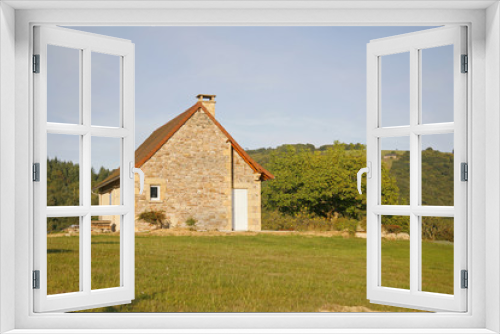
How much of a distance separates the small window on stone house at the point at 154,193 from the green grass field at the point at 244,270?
155 centimetres

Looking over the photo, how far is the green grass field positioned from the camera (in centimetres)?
838

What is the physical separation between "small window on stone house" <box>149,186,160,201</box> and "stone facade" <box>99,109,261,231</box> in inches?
3.7

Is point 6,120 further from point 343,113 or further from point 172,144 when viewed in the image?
point 343,113

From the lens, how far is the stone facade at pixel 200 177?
654 inches

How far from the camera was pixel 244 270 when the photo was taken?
12039 millimetres

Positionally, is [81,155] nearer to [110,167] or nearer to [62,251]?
[110,167]

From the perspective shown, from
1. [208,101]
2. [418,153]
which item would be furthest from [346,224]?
[418,153]

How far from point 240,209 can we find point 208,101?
14.6 ft

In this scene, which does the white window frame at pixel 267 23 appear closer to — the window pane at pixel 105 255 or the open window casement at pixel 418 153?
the open window casement at pixel 418 153

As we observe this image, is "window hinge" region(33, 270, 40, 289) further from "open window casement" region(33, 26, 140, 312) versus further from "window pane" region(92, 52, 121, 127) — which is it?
"window pane" region(92, 52, 121, 127)

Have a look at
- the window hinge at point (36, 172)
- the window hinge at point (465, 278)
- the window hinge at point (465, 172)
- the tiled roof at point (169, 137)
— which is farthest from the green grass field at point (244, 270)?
the window hinge at point (36, 172)

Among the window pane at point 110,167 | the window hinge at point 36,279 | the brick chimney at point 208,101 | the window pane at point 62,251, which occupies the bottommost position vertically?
the window pane at point 62,251

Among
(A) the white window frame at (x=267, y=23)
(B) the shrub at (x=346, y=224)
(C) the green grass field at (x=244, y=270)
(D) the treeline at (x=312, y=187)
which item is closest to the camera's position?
(A) the white window frame at (x=267, y=23)

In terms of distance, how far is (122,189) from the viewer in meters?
2.82
